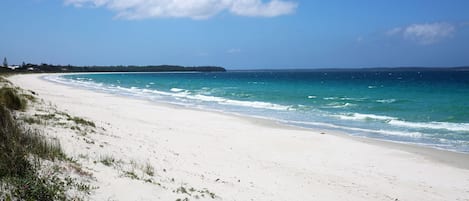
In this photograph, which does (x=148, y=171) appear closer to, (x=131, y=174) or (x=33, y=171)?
(x=131, y=174)

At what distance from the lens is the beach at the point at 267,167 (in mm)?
6930

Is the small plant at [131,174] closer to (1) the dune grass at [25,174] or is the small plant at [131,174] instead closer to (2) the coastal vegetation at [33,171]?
(2) the coastal vegetation at [33,171]

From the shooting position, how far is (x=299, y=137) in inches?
578

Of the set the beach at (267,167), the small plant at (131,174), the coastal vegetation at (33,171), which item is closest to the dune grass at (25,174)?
the coastal vegetation at (33,171)

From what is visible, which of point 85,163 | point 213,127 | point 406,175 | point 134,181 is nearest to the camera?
point 134,181

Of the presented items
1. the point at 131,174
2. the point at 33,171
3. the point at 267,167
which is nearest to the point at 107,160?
the point at 131,174

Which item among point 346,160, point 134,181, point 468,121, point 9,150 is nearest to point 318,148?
point 346,160

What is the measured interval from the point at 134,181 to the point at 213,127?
10.5 meters

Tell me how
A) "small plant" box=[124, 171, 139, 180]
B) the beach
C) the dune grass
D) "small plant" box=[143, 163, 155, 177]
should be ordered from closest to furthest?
1. the dune grass
2. "small plant" box=[124, 171, 139, 180]
3. the beach
4. "small plant" box=[143, 163, 155, 177]

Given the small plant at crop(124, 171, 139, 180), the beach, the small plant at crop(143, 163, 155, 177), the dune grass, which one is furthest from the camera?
the small plant at crop(143, 163, 155, 177)

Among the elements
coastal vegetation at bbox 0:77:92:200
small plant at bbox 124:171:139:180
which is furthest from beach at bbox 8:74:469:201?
coastal vegetation at bbox 0:77:92:200

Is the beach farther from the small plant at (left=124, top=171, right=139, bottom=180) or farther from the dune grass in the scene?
the dune grass

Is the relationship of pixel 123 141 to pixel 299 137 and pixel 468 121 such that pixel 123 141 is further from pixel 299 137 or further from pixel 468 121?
pixel 468 121

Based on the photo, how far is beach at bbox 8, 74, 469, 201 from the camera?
6.93 meters
